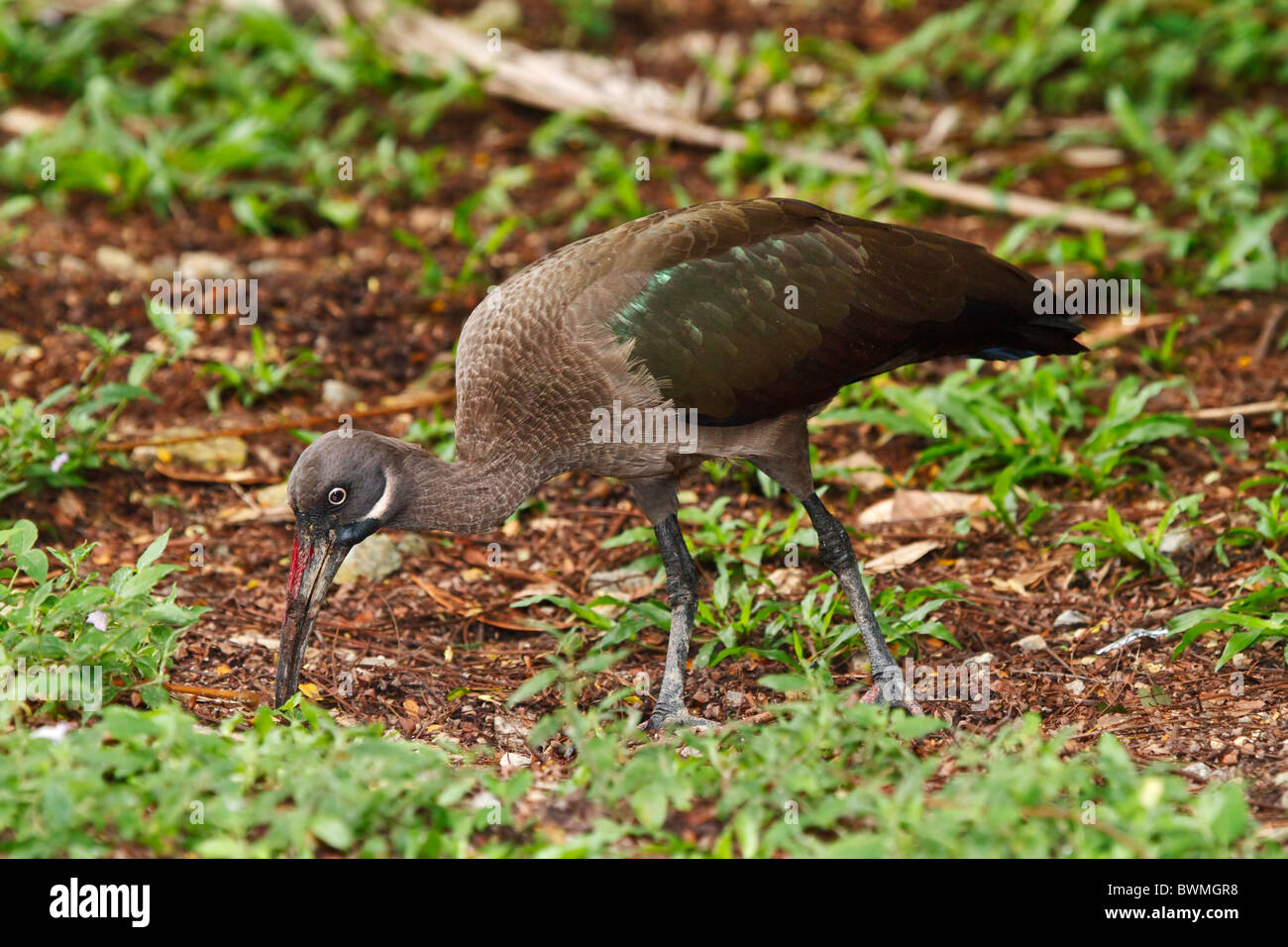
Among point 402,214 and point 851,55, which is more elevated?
point 851,55

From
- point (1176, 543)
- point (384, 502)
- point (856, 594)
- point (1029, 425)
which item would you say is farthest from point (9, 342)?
point (1176, 543)

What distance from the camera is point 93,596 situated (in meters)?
5.10

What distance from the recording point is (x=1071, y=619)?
20.9 ft

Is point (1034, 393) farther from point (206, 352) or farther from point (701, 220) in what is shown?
point (206, 352)

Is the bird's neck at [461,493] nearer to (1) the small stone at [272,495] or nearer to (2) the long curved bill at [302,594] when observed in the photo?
(2) the long curved bill at [302,594]

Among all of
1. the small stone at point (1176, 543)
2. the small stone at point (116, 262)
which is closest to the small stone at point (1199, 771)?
the small stone at point (1176, 543)

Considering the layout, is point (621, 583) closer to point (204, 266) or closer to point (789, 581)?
point (789, 581)

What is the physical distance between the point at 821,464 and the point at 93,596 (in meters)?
3.79

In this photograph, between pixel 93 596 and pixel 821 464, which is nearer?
pixel 93 596

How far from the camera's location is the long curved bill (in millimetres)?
5637

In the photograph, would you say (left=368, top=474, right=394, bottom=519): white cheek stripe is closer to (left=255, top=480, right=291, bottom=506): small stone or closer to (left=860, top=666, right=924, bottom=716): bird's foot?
(left=255, top=480, right=291, bottom=506): small stone

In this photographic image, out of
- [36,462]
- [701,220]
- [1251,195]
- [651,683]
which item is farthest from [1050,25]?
[36,462]
